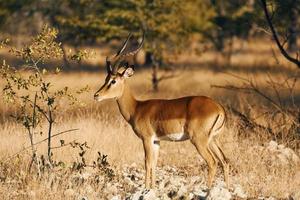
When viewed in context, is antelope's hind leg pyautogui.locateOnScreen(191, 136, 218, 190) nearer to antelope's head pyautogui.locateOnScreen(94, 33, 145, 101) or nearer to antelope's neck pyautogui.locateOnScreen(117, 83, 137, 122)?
antelope's neck pyautogui.locateOnScreen(117, 83, 137, 122)

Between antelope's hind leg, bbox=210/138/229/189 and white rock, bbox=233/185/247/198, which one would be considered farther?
antelope's hind leg, bbox=210/138/229/189

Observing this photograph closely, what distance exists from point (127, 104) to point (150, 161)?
42.1 inches

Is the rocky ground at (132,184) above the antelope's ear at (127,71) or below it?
below

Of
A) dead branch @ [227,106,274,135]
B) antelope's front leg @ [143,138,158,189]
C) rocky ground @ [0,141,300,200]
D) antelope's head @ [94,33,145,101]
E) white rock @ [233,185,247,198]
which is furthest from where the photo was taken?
dead branch @ [227,106,274,135]

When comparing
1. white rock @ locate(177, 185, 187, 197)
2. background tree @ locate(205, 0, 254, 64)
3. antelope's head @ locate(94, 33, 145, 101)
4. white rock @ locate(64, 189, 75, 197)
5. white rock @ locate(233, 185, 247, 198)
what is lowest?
background tree @ locate(205, 0, 254, 64)

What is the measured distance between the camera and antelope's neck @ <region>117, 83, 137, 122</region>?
10.3 metres

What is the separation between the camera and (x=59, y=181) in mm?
9461

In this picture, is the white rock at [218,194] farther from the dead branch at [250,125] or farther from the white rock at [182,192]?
the dead branch at [250,125]

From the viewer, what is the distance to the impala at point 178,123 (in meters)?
9.45

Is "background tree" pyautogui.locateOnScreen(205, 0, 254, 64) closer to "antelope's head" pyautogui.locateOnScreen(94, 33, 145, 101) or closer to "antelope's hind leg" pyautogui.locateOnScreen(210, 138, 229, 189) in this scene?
"antelope's head" pyautogui.locateOnScreen(94, 33, 145, 101)

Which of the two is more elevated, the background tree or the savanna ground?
the savanna ground

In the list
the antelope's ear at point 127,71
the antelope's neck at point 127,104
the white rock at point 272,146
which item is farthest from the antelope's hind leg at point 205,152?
the white rock at point 272,146

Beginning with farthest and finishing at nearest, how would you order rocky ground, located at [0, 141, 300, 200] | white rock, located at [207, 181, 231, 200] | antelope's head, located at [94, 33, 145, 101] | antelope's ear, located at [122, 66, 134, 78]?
1. antelope's ear, located at [122, 66, 134, 78]
2. antelope's head, located at [94, 33, 145, 101]
3. rocky ground, located at [0, 141, 300, 200]
4. white rock, located at [207, 181, 231, 200]

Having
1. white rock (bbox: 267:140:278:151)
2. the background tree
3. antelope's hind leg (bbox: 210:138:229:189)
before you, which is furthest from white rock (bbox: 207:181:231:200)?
the background tree
